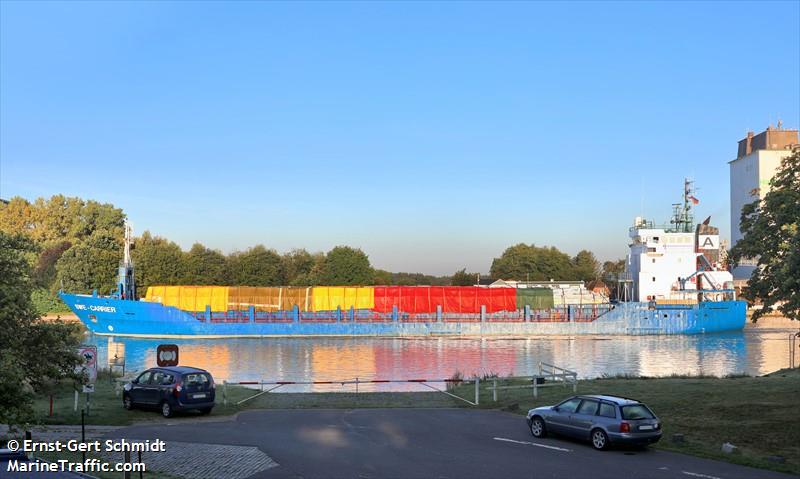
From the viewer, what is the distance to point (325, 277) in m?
97.1

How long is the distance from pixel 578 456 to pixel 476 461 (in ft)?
6.22

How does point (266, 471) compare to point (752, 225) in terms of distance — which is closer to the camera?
point (266, 471)

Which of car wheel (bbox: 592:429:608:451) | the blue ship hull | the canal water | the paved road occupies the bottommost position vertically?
the canal water

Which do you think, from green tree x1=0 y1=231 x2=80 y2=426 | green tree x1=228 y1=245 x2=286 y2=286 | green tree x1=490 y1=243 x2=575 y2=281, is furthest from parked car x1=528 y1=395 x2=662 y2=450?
green tree x1=490 y1=243 x2=575 y2=281

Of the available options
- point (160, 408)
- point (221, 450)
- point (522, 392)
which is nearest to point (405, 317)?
point (522, 392)

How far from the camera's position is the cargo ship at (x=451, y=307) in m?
58.9

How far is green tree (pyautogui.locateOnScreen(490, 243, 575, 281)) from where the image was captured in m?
111

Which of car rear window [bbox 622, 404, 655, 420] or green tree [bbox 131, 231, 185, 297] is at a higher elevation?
Answer: green tree [bbox 131, 231, 185, 297]

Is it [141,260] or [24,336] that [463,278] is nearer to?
[141,260]

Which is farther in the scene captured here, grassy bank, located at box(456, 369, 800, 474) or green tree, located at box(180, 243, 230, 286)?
green tree, located at box(180, 243, 230, 286)

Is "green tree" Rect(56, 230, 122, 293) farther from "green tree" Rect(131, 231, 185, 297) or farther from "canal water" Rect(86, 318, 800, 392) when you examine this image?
"canal water" Rect(86, 318, 800, 392)

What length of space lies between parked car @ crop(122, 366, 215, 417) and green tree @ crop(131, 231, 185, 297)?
7069 cm

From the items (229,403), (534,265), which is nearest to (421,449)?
(229,403)

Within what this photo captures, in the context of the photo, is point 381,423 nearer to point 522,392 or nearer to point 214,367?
point 522,392
